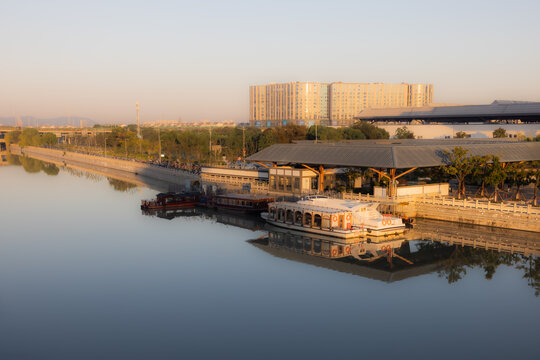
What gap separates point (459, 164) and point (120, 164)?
79072mm

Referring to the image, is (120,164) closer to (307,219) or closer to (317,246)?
(307,219)

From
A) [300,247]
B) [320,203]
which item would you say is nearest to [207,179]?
[320,203]

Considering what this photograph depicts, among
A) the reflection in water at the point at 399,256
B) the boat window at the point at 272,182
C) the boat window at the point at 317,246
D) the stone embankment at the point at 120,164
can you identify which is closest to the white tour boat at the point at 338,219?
the reflection in water at the point at 399,256

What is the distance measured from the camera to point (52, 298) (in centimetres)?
2716

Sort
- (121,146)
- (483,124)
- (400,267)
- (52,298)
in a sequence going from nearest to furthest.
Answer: (52,298), (400,267), (483,124), (121,146)

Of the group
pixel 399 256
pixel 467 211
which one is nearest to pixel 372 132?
pixel 467 211

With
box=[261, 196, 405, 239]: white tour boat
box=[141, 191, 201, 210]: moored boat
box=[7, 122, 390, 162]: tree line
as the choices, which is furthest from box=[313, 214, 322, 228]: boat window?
box=[7, 122, 390, 162]: tree line

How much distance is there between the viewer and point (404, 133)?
102500mm

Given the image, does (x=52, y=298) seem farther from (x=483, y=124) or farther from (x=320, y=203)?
(x=483, y=124)

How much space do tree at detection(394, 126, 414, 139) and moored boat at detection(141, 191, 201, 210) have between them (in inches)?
2154

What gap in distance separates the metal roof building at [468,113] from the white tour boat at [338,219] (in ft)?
214

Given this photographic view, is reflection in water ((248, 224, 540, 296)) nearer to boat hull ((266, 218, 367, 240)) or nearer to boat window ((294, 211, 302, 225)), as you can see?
boat hull ((266, 218, 367, 240))

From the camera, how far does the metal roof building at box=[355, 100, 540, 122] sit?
9525cm

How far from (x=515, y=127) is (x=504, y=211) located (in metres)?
54.2
